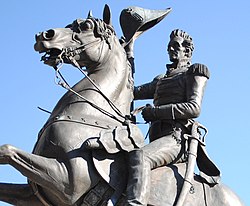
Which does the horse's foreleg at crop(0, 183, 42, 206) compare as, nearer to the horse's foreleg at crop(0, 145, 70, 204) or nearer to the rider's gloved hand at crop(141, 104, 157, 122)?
the horse's foreleg at crop(0, 145, 70, 204)

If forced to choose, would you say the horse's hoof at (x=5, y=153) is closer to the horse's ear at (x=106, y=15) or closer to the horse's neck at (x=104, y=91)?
the horse's neck at (x=104, y=91)

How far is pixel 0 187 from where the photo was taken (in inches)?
354

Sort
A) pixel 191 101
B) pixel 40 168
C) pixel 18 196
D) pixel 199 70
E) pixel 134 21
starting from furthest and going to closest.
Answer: pixel 134 21 < pixel 199 70 < pixel 191 101 < pixel 18 196 < pixel 40 168

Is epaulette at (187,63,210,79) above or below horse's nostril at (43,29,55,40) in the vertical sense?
below

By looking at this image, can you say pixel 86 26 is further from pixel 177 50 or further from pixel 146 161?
pixel 146 161

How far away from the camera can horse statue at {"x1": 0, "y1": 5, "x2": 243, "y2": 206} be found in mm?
8648

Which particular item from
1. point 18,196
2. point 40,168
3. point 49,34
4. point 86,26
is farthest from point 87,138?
point 86,26

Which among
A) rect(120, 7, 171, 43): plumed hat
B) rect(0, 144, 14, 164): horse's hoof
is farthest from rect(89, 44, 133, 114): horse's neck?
rect(0, 144, 14, 164): horse's hoof

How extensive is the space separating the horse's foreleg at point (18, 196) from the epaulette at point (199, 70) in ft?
8.54

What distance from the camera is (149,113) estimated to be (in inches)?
380

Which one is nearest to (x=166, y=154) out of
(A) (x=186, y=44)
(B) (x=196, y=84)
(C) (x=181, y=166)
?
(C) (x=181, y=166)

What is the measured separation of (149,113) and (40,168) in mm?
1785

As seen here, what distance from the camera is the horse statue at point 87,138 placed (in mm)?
8648

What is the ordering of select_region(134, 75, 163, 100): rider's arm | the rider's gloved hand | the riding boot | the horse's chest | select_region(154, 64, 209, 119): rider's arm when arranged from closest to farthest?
1. the riding boot
2. the horse's chest
3. select_region(154, 64, 209, 119): rider's arm
4. the rider's gloved hand
5. select_region(134, 75, 163, 100): rider's arm
